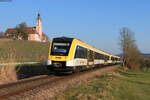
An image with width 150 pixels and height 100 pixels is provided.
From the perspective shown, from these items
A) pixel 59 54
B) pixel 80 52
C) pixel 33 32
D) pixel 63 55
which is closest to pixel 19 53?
pixel 80 52

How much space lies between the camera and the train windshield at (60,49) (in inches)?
736

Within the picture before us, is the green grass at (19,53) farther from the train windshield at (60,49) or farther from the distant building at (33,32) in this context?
the distant building at (33,32)

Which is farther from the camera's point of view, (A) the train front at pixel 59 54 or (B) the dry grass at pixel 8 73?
(B) the dry grass at pixel 8 73

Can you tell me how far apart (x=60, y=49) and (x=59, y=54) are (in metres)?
0.54

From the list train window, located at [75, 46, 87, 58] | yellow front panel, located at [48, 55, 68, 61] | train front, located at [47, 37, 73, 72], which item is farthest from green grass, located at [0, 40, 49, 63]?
train window, located at [75, 46, 87, 58]

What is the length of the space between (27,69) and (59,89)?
13.4m

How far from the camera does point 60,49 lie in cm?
1908

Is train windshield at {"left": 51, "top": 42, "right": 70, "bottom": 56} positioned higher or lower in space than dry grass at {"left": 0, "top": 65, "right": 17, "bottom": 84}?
higher

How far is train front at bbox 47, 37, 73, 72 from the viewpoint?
60.1 ft

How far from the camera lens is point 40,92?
1071cm

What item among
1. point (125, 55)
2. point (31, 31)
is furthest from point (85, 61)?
point (31, 31)

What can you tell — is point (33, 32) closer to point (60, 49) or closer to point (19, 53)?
point (19, 53)

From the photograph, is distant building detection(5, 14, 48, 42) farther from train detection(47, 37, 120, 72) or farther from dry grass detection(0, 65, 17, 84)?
train detection(47, 37, 120, 72)

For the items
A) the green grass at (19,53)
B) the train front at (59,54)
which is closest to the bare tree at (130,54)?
the green grass at (19,53)
